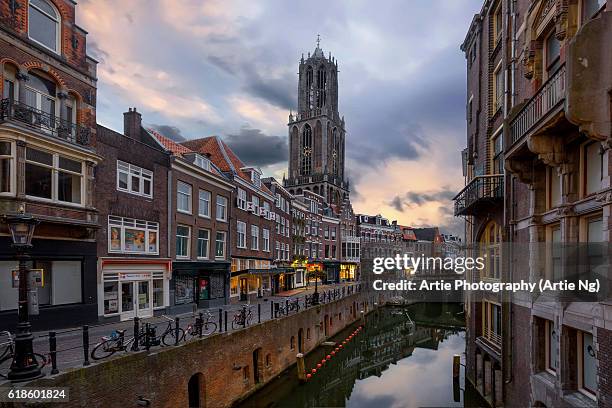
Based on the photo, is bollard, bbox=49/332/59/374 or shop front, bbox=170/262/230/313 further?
shop front, bbox=170/262/230/313

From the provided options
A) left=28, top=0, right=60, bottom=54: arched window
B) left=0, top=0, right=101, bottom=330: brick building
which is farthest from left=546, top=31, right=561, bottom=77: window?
left=28, top=0, right=60, bottom=54: arched window

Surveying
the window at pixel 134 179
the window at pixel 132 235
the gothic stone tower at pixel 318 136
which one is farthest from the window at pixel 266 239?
the gothic stone tower at pixel 318 136

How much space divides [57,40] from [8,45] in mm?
2498

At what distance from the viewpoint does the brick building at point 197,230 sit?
23672mm

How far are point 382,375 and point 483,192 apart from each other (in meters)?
17.9

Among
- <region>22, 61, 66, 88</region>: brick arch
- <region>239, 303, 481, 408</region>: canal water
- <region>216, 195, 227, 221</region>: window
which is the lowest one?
<region>239, 303, 481, 408</region>: canal water

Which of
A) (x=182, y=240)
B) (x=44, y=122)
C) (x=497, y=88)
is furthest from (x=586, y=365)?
(x=182, y=240)

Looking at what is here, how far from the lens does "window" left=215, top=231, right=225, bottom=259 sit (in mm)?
28259

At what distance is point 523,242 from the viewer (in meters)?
11.4

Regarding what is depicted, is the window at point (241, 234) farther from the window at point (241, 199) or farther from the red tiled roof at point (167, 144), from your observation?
the red tiled roof at point (167, 144)

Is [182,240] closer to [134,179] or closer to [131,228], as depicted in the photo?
[131,228]

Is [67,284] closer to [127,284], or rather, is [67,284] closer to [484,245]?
[127,284]

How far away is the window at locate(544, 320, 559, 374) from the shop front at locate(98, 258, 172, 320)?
18235 millimetres

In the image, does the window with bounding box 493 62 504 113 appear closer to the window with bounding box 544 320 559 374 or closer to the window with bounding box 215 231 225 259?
the window with bounding box 544 320 559 374
